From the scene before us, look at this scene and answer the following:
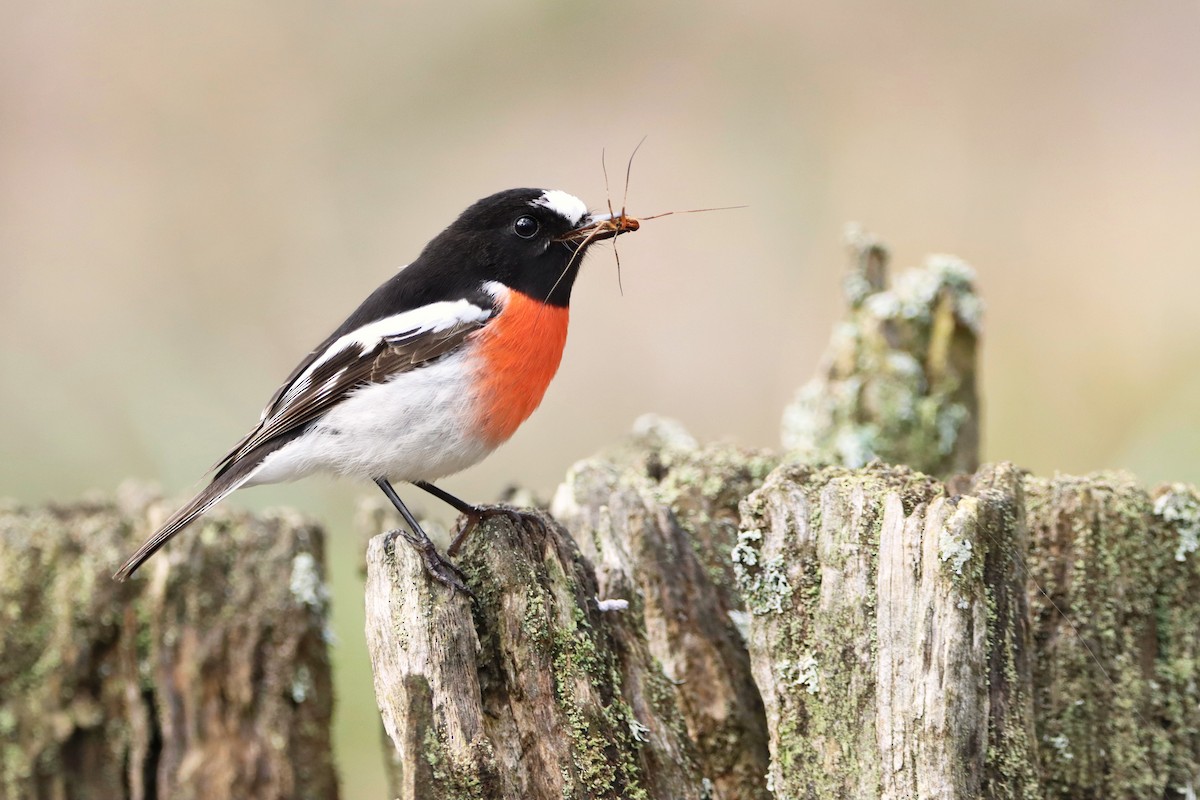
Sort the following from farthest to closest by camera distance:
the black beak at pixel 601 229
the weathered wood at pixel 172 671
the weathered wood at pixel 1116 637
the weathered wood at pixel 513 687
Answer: the weathered wood at pixel 172 671
the black beak at pixel 601 229
the weathered wood at pixel 1116 637
the weathered wood at pixel 513 687

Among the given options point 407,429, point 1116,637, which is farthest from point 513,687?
point 1116,637

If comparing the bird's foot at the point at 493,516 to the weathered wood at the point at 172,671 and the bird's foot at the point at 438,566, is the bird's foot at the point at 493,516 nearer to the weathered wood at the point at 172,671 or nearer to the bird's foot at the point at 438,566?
the bird's foot at the point at 438,566

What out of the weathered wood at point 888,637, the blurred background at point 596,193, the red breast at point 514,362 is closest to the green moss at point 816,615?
the weathered wood at point 888,637

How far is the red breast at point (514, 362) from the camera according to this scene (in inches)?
155

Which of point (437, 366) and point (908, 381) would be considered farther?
point (908, 381)

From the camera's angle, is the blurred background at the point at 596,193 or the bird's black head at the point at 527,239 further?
the blurred background at the point at 596,193

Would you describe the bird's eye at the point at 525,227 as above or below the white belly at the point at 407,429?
above

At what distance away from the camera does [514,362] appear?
13.0ft

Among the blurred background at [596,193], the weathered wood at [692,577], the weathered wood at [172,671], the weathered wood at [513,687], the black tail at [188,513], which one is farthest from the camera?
the blurred background at [596,193]

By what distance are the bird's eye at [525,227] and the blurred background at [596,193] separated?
3337 mm

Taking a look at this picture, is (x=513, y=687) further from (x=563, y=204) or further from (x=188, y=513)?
(x=563, y=204)

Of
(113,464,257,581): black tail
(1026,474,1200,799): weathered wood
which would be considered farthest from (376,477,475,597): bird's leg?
(1026,474,1200,799): weathered wood

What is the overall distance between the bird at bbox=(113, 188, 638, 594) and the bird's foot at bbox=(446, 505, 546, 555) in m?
0.08

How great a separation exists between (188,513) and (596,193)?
466 centimetres
